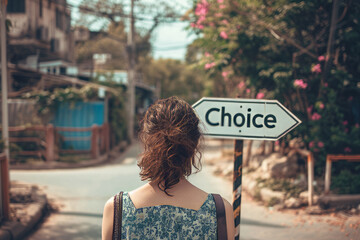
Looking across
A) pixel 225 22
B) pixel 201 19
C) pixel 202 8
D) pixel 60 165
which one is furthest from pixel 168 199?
pixel 60 165

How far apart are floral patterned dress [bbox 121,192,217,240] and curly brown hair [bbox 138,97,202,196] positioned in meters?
0.11

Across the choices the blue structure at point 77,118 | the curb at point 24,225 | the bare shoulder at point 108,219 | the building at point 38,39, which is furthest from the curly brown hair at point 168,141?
the blue structure at point 77,118

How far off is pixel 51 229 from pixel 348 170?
5577 mm

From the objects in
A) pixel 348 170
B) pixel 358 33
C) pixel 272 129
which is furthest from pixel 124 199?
pixel 358 33

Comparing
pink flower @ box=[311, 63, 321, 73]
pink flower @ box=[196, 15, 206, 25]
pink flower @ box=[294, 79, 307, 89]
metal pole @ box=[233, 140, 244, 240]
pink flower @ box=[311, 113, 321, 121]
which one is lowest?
metal pole @ box=[233, 140, 244, 240]

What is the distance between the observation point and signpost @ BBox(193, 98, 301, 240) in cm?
278

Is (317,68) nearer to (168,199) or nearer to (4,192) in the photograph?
(4,192)

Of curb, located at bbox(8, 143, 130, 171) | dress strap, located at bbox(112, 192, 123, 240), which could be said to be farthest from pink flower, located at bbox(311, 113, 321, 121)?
curb, located at bbox(8, 143, 130, 171)

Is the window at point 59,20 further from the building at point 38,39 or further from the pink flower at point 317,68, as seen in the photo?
the pink flower at point 317,68

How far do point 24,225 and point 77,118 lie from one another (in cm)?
958

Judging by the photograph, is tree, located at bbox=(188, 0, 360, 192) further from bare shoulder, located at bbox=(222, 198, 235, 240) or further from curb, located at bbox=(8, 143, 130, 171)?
curb, located at bbox=(8, 143, 130, 171)

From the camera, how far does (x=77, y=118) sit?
47.3 ft

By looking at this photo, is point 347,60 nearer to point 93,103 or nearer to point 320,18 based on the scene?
point 320,18

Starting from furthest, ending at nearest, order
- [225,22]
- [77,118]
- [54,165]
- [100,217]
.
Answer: [77,118]
[54,165]
[225,22]
[100,217]
